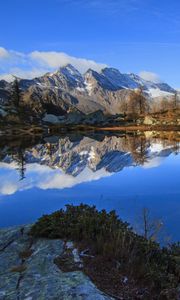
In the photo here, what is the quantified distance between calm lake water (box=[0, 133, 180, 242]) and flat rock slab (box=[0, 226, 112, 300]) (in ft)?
11.7

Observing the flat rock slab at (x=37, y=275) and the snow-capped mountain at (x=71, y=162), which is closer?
the flat rock slab at (x=37, y=275)

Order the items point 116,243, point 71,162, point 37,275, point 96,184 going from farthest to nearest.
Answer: point 71,162, point 96,184, point 116,243, point 37,275

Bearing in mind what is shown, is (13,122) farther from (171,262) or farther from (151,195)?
(171,262)

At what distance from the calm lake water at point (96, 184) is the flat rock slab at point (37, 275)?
140 inches

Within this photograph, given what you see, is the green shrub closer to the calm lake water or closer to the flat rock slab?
the flat rock slab

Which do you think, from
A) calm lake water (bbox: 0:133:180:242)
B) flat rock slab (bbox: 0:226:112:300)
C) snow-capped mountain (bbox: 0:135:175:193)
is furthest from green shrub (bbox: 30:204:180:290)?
snow-capped mountain (bbox: 0:135:175:193)

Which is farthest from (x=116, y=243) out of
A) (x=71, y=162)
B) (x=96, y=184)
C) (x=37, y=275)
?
(x=71, y=162)

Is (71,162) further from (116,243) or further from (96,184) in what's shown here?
(116,243)

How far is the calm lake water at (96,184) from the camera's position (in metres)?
19.8

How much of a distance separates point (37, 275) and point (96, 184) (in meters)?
21.4

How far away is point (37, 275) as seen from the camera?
28.8 feet

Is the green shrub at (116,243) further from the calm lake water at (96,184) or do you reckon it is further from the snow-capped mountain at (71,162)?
the snow-capped mountain at (71,162)

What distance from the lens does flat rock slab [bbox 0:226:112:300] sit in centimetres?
778

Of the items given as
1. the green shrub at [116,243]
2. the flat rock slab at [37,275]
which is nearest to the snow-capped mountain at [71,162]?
the green shrub at [116,243]
